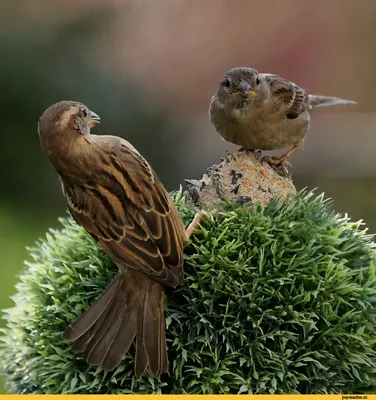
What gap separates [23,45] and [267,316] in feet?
12.7

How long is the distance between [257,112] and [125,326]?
99cm

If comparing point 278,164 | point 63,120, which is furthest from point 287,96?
point 63,120

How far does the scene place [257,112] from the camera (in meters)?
2.48

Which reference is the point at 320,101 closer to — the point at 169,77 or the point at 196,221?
the point at 196,221

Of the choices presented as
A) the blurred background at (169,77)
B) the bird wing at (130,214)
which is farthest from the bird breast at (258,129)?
the blurred background at (169,77)

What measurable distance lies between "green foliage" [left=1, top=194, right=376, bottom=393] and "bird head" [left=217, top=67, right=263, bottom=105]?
0.58 metres

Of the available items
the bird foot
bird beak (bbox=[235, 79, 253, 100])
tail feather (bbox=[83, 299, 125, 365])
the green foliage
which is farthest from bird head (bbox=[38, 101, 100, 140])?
bird beak (bbox=[235, 79, 253, 100])

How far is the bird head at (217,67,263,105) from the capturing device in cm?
234

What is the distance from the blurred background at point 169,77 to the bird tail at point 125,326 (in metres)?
2.17

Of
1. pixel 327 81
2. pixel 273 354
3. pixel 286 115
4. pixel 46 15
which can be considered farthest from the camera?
pixel 327 81

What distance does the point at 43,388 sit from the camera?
184 centimetres

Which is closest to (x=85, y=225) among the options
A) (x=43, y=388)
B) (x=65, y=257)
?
(x=65, y=257)

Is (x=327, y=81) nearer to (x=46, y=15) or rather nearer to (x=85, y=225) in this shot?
(x=46, y=15)

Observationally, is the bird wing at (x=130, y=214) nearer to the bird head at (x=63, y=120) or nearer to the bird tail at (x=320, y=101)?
the bird head at (x=63, y=120)
